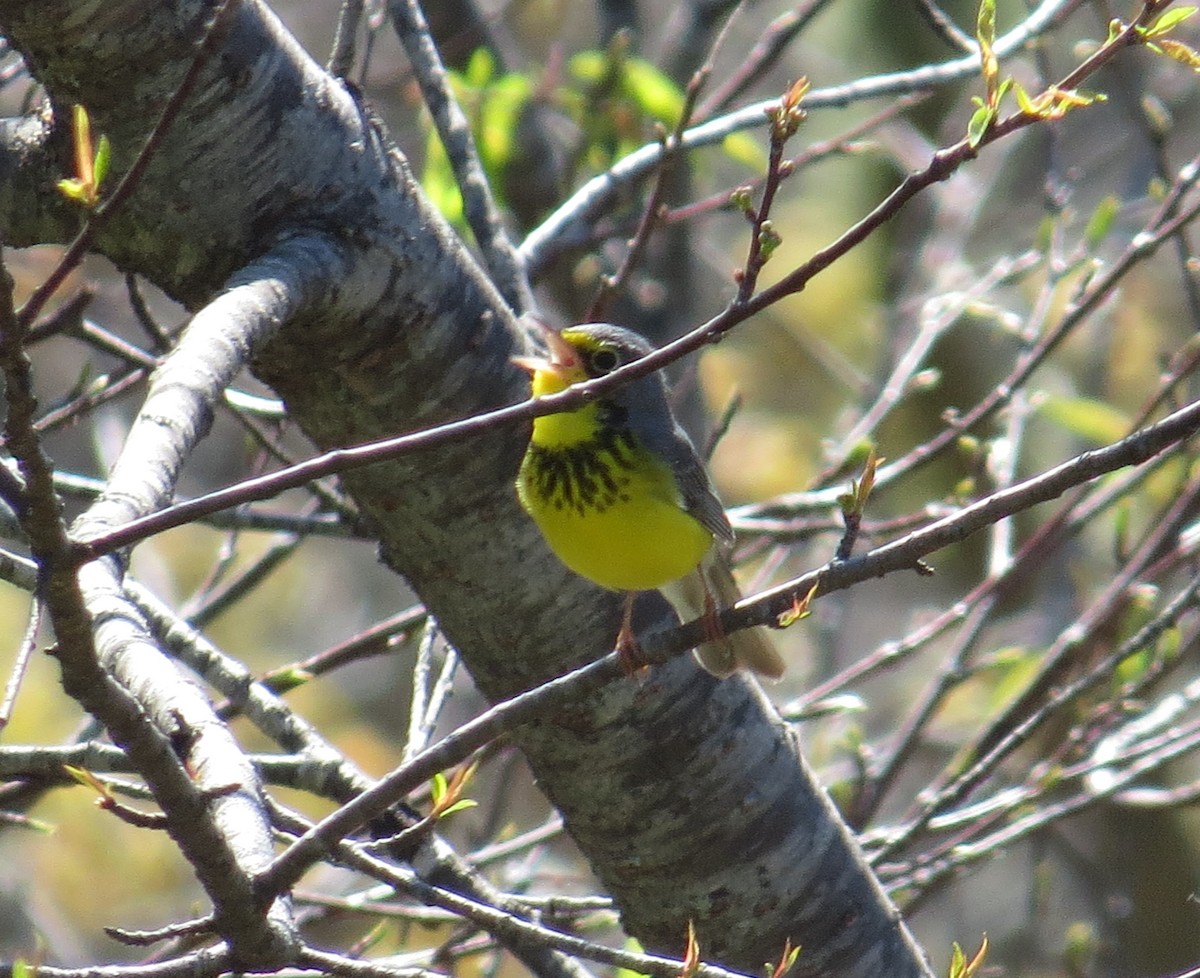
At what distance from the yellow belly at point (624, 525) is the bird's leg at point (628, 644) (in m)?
0.05

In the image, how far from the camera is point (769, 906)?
124 inches

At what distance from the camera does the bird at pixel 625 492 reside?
3.14 meters

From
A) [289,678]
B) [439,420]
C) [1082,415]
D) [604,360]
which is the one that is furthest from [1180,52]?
[1082,415]

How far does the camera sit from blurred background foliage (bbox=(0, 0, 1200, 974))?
5.86 m

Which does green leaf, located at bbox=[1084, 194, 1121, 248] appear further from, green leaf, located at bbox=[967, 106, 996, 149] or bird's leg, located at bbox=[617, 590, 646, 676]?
green leaf, located at bbox=[967, 106, 996, 149]

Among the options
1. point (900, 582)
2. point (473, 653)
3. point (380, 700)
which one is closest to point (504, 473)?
point (473, 653)

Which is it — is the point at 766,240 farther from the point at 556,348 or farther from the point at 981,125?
the point at 556,348

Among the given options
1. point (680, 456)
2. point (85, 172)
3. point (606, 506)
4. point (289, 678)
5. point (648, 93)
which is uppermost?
point (648, 93)

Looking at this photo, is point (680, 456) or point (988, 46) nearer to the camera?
point (988, 46)

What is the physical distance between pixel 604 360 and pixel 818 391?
7.00 meters

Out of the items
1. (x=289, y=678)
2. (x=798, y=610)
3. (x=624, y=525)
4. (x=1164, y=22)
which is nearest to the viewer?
(x=1164, y=22)

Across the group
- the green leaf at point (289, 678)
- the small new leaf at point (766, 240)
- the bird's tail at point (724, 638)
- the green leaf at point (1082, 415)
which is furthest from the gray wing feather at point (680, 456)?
the green leaf at point (1082, 415)

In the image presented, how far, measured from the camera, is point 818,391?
10461 mm

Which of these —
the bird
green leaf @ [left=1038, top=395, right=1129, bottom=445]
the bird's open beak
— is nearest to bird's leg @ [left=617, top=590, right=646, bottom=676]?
the bird
